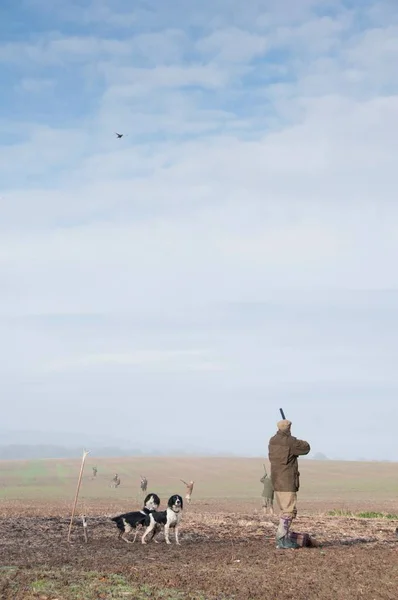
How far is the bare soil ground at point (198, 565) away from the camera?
11875mm

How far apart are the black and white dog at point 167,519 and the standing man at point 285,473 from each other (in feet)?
7.97

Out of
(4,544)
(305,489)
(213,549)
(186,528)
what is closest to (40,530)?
(4,544)

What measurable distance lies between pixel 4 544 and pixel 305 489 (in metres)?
50.7

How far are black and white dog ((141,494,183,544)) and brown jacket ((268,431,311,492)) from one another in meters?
2.41

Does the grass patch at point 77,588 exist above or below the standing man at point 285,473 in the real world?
below

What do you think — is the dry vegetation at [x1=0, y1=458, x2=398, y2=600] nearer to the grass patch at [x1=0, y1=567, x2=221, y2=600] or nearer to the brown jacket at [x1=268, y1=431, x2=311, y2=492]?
the grass patch at [x1=0, y1=567, x2=221, y2=600]

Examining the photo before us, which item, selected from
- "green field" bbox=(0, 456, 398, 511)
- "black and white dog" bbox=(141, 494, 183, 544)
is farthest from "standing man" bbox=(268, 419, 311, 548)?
"green field" bbox=(0, 456, 398, 511)

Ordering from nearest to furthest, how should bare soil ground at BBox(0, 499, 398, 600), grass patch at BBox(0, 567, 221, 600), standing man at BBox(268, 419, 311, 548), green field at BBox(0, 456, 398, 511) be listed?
grass patch at BBox(0, 567, 221, 600)
bare soil ground at BBox(0, 499, 398, 600)
standing man at BBox(268, 419, 311, 548)
green field at BBox(0, 456, 398, 511)

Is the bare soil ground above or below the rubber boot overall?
below

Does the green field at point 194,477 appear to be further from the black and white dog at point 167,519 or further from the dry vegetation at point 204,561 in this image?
the black and white dog at point 167,519

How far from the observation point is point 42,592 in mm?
11492

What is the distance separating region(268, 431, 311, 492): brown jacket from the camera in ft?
55.4

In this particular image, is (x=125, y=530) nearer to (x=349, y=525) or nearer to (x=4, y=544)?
(x=4, y=544)

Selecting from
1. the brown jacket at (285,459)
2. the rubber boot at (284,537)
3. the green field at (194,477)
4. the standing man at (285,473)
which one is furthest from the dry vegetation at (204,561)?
the green field at (194,477)
